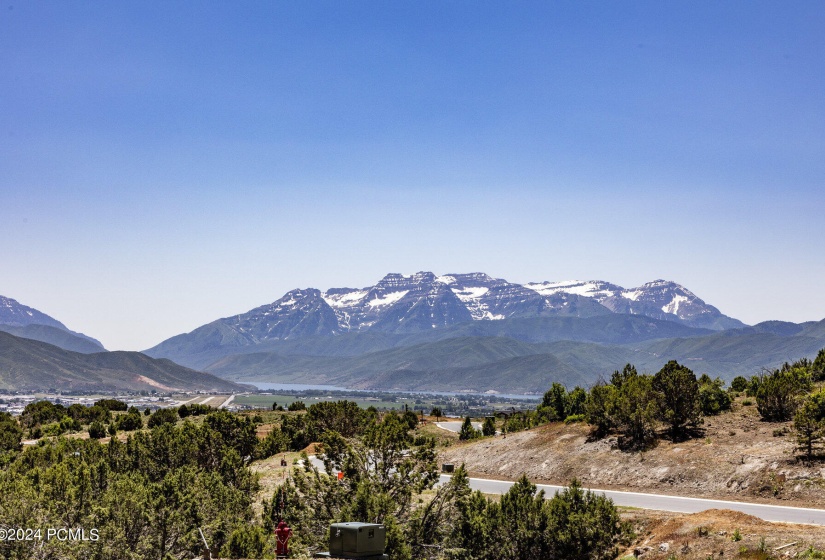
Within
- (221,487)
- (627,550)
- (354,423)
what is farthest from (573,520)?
(354,423)

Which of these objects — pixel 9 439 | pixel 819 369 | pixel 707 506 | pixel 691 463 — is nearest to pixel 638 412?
pixel 691 463

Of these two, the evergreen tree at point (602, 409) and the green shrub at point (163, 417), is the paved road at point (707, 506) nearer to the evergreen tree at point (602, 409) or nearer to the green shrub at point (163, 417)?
the evergreen tree at point (602, 409)

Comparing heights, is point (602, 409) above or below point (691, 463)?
above

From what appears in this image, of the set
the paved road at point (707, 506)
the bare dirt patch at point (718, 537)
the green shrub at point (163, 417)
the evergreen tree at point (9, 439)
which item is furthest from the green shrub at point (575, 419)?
the green shrub at point (163, 417)

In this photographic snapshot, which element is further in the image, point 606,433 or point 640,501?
point 606,433

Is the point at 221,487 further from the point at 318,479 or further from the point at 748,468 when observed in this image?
the point at 748,468

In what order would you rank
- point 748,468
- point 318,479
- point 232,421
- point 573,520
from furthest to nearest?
point 232,421
point 748,468
point 318,479
point 573,520

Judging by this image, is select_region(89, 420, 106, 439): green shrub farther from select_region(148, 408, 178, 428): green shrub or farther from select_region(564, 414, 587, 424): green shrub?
select_region(564, 414, 587, 424): green shrub

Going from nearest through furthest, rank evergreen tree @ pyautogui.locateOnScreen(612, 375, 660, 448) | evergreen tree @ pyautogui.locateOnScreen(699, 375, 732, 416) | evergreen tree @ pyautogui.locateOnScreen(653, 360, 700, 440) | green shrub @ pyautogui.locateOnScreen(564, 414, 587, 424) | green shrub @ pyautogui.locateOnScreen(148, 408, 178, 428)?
evergreen tree @ pyautogui.locateOnScreen(653, 360, 700, 440) → evergreen tree @ pyautogui.locateOnScreen(612, 375, 660, 448) → evergreen tree @ pyautogui.locateOnScreen(699, 375, 732, 416) → green shrub @ pyautogui.locateOnScreen(564, 414, 587, 424) → green shrub @ pyautogui.locateOnScreen(148, 408, 178, 428)

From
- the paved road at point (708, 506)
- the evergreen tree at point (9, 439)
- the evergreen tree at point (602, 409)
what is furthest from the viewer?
the evergreen tree at point (9, 439)

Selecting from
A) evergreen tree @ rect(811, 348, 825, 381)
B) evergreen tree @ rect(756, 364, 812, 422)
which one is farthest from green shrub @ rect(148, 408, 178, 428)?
evergreen tree @ rect(811, 348, 825, 381)

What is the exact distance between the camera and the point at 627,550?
81.9ft

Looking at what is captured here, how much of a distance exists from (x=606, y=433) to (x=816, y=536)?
72.3 feet

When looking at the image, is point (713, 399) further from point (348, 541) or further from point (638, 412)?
point (348, 541)
